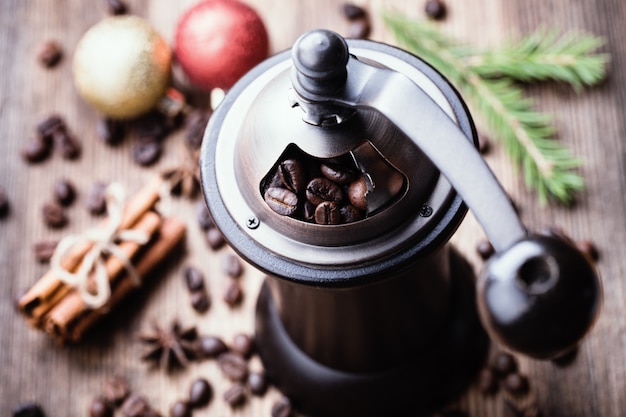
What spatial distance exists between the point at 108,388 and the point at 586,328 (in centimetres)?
90

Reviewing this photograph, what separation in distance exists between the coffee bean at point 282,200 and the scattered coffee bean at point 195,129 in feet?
1.85

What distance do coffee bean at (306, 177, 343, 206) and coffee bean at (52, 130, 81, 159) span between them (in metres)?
0.74

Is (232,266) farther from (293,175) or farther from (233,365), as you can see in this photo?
(293,175)

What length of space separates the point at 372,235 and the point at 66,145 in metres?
0.78

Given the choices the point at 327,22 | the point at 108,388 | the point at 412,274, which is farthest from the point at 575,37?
the point at 108,388

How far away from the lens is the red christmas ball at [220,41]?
1280 mm

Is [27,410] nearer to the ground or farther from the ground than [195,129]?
nearer to the ground

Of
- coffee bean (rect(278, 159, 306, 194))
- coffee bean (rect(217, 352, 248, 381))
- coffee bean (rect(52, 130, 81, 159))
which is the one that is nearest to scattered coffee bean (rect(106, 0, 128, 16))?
coffee bean (rect(52, 130, 81, 159))

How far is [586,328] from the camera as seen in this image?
0.65 metres

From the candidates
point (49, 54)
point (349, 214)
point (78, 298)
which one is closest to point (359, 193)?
point (349, 214)

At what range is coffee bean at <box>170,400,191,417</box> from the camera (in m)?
1.28

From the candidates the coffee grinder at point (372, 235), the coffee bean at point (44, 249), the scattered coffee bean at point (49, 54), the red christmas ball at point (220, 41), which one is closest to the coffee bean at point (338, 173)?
the coffee grinder at point (372, 235)

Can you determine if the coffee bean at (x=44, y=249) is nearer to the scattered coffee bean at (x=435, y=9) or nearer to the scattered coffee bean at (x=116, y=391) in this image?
the scattered coffee bean at (x=116, y=391)

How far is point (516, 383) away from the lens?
1267 mm
